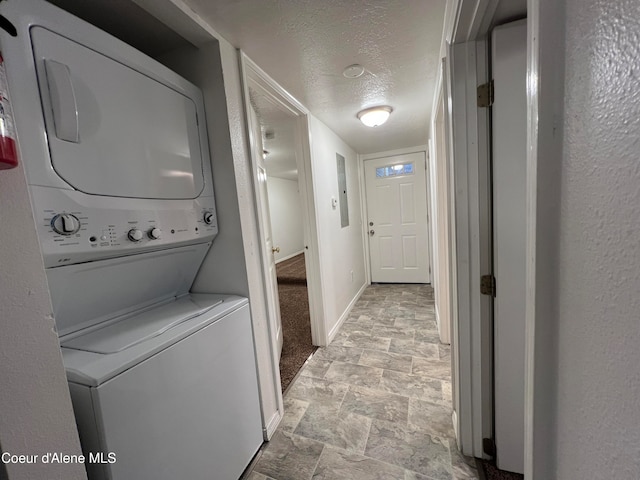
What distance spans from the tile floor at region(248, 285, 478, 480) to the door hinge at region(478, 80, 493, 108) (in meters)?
1.65

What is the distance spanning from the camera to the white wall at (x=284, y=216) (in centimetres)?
607

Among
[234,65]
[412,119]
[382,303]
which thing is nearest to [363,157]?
[412,119]

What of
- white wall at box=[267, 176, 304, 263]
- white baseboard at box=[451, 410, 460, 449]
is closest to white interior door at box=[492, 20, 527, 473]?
white baseboard at box=[451, 410, 460, 449]

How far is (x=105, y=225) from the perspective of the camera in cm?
90

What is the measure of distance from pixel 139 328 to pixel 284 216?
5.63 metres

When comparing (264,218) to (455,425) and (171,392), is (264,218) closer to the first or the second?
(171,392)

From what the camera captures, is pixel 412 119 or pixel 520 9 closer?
pixel 520 9

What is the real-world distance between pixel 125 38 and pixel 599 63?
1770mm

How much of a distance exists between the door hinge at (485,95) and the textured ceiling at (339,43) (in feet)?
1.38

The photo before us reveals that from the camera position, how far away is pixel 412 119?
8.59ft

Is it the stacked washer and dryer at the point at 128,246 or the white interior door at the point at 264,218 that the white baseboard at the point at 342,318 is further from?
the stacked washer and dryer at the point at 128,246

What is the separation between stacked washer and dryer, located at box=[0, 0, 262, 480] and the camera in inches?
29.5

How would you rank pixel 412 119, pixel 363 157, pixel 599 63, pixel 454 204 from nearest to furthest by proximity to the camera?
pixel 599 63, pixel 454 204, pixel 412 119, pixel 363 157

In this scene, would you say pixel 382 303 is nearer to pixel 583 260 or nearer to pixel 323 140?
pixel 323 140
